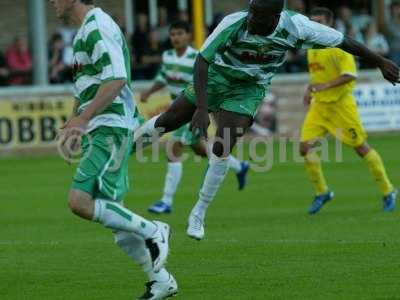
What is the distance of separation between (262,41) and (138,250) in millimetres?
2948

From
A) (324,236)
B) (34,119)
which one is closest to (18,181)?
(34,119)

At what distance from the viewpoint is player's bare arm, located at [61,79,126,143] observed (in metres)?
8.46

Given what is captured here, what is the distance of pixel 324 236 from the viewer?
41.4 feet

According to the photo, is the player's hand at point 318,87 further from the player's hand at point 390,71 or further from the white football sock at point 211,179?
the player's hand at point 390,71

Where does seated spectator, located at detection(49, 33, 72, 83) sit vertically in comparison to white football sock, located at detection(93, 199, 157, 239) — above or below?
below

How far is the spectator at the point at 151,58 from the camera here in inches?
1106

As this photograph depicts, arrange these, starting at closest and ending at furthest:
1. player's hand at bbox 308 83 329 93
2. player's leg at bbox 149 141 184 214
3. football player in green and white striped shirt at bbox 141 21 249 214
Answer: player's hand at bbox 308 83 329 93, player's leg at bbox 149 141 184 214, football player in green and white striped shirt at bbox 141 21 249 214

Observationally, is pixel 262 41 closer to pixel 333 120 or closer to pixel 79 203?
pixel 79 203

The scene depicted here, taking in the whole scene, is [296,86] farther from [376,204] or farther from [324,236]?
[324,236]

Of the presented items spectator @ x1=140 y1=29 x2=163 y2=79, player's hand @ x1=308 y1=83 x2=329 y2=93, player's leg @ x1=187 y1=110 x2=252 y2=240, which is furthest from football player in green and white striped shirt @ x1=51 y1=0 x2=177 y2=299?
spectator @ x1=140 y1=29 x2=163 y2=79

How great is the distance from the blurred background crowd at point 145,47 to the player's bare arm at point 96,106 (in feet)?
54.9

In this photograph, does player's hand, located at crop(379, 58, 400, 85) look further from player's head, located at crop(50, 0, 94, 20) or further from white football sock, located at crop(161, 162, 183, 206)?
white football sock, located at crop(161, 162, 183, 206)

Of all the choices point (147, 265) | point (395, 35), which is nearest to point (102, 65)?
point (147, 265)

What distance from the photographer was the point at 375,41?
99.3 ft
